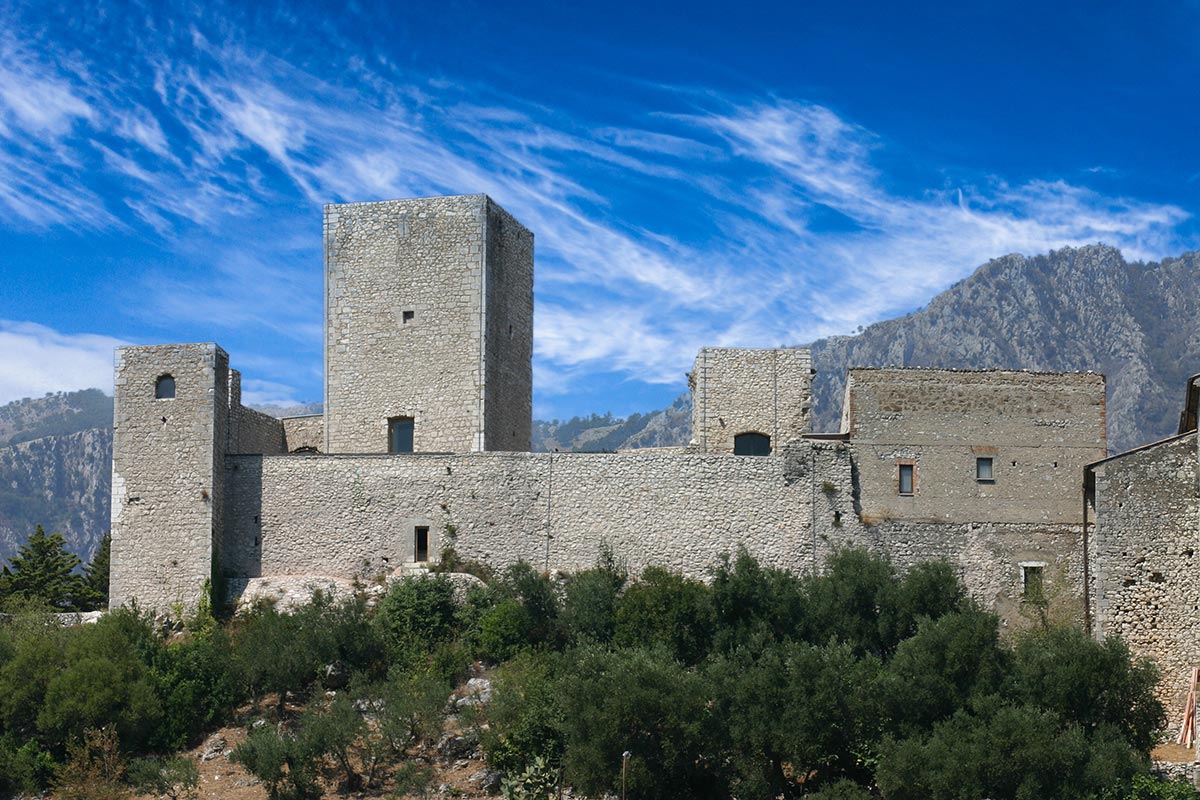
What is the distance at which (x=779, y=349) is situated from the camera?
35.6 meters

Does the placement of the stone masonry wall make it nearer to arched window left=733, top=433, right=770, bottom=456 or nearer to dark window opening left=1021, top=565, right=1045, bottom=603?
arched window left=733, top=433, right=770, bottom=456

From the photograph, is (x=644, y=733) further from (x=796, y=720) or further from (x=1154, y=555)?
(x=1154, y=555)

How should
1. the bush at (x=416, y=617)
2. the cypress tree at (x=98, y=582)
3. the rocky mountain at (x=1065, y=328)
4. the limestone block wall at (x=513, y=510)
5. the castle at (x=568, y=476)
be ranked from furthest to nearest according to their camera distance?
1. the rocky mountain at (x=1065, y=328)
2. the cypress tree at (x=98, y=582)
3. the limestone block wall at (x=513, y=510)
4. the castle at (x=568, y=476)
5. the bush at (x=416, y=617)

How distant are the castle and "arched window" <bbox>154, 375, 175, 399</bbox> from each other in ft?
0.19

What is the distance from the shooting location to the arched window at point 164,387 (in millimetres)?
34688

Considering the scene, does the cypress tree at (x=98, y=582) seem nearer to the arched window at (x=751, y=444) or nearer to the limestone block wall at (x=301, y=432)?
the limestone block wall at (x=301, y=432)

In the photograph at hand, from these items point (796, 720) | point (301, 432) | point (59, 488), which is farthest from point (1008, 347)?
point (796, 720)

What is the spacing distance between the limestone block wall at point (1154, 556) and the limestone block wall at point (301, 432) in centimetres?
2181

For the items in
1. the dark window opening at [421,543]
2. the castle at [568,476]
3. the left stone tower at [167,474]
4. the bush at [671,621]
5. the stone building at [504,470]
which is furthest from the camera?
the left stone tower at [167,474]

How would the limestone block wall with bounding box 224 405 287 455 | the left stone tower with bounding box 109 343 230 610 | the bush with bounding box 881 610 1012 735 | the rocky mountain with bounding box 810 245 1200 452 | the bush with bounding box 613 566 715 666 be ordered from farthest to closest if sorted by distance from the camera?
1. the rocky mountain with bounding box 810 245 1200 452
2. the limestone block wall with bounding box 224 405 287 455
3. the left stone tower with bounding box 109 343 230 610
4. the bush with bounding box 613 566 715 666
5. the bush with bounding box 881 610 1012 735

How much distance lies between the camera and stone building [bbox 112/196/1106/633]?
3275 cm

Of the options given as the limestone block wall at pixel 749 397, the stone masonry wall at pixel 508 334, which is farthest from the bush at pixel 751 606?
the stone masonry wall at pixel 508 334

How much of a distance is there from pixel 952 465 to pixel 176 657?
60.2ft

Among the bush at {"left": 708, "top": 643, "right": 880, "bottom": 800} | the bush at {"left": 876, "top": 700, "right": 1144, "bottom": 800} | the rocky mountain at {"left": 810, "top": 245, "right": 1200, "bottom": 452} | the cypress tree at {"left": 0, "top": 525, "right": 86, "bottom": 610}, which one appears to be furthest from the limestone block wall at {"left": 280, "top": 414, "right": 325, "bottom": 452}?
the rocky mountain at {"left": 810, "top": 245, "right": 1200, "bottom": 452}
